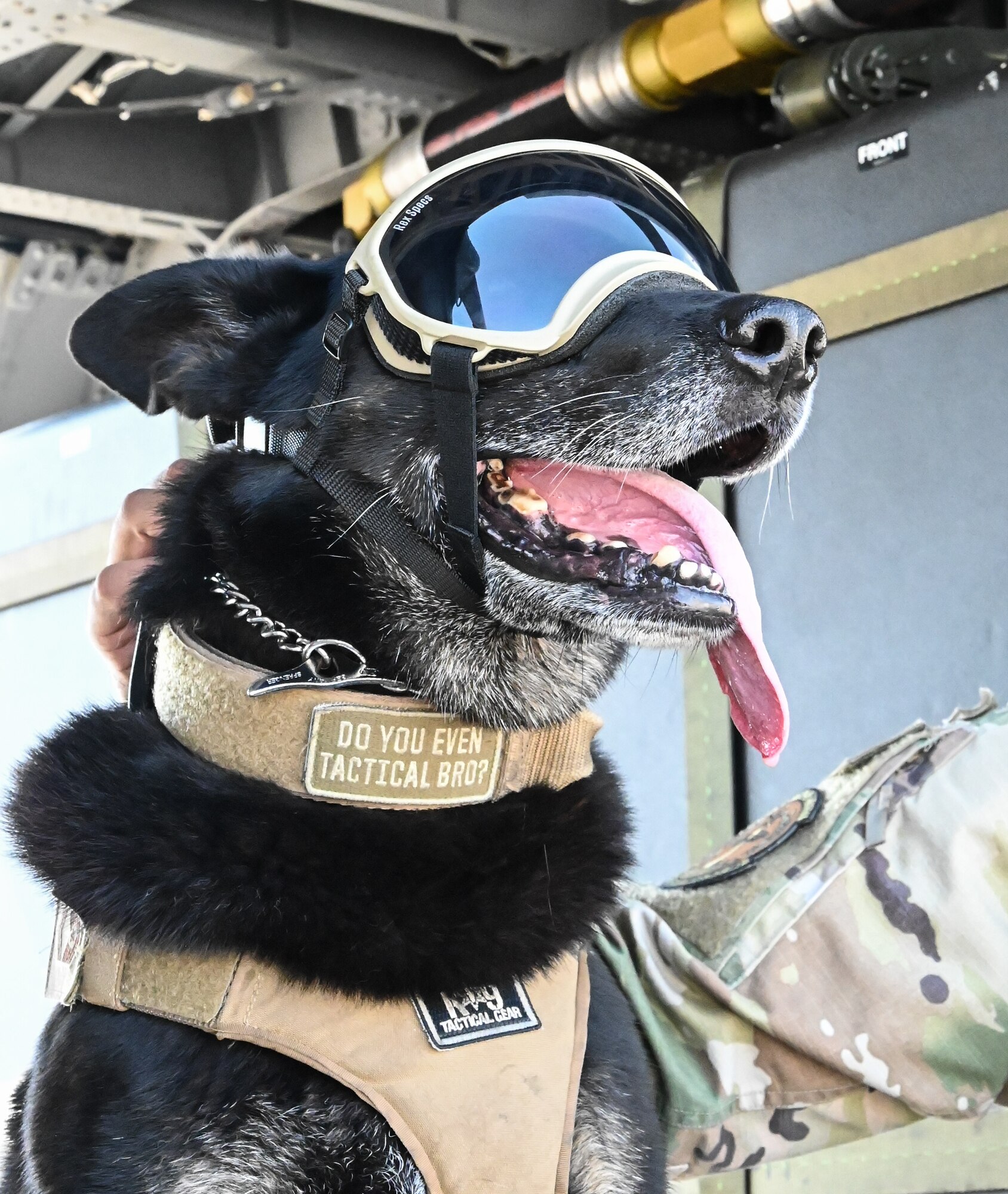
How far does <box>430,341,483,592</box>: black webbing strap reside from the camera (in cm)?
152

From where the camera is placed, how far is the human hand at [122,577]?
1.81m

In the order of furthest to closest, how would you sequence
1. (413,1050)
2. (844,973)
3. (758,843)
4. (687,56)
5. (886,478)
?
(687,56), (886,478), (758,843), (844,973), (413,1050)

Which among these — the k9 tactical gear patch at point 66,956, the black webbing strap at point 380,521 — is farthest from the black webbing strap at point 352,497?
the k9 tactical gear patch at point 66,956

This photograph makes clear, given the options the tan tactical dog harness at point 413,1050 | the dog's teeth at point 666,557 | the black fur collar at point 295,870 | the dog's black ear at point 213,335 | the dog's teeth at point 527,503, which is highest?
the dog's black ear at point 213,335

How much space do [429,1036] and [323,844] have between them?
21 cm

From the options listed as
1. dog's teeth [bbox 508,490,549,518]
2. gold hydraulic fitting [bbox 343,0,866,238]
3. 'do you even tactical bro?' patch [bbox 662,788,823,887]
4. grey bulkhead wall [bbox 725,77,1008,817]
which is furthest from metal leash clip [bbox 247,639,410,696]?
gold hydraulic fitting [bbox 343,0,866,238]

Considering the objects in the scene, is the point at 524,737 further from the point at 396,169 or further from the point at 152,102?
the point at 152,102

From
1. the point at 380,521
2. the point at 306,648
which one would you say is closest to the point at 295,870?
the point at 306,648

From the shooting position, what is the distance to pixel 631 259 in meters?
1.55

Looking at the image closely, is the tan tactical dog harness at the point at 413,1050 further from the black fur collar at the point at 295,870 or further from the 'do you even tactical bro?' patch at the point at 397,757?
the 'do you even tactical bro?' patch at the point at 397,757

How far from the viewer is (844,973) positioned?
1833 millimetres

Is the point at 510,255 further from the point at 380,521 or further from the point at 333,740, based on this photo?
the point at 333,740

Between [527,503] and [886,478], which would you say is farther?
[886,478]

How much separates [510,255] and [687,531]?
0.35 m
